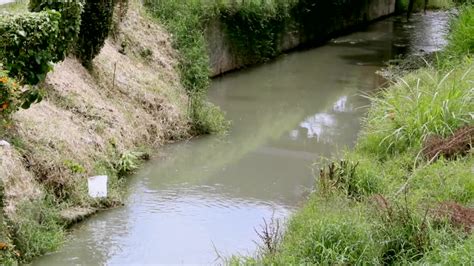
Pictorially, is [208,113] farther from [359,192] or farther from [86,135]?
[359,192]

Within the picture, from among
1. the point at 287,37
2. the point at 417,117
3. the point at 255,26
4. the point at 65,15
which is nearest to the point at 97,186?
the point at 65,15

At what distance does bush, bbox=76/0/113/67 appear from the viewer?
368 inches

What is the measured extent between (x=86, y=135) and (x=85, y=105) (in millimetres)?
729

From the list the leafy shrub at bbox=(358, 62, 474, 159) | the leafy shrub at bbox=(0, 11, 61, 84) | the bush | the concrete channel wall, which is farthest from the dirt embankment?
the leafy shrub at bbox=(358, 62, 474, 159)

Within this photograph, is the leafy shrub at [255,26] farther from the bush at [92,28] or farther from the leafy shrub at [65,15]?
the leafy shrub at [65,15]

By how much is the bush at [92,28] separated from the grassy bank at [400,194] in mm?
3718

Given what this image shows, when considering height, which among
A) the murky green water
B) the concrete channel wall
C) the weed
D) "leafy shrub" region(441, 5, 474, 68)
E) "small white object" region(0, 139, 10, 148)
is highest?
"leafy shrub" region(441, 5, 474, 68)

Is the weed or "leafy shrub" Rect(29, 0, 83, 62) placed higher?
"leafy shrub" Rect(29, 0, 83, 62)

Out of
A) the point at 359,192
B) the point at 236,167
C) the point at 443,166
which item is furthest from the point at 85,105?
the point at 443,166

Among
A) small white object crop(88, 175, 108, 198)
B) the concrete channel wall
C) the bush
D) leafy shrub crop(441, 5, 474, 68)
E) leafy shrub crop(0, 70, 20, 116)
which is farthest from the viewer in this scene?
the concrete channel wall

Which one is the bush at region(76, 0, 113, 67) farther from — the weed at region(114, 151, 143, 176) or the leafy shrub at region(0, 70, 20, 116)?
the leafy shrub at region(0, 70, 20, 116)

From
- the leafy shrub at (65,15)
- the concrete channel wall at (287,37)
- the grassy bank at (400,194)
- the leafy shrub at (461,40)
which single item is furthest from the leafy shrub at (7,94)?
the concrete channel wall at (287,37)

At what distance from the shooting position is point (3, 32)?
656 cm

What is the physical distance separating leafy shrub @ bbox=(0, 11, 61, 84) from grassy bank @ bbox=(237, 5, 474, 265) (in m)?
2.87
